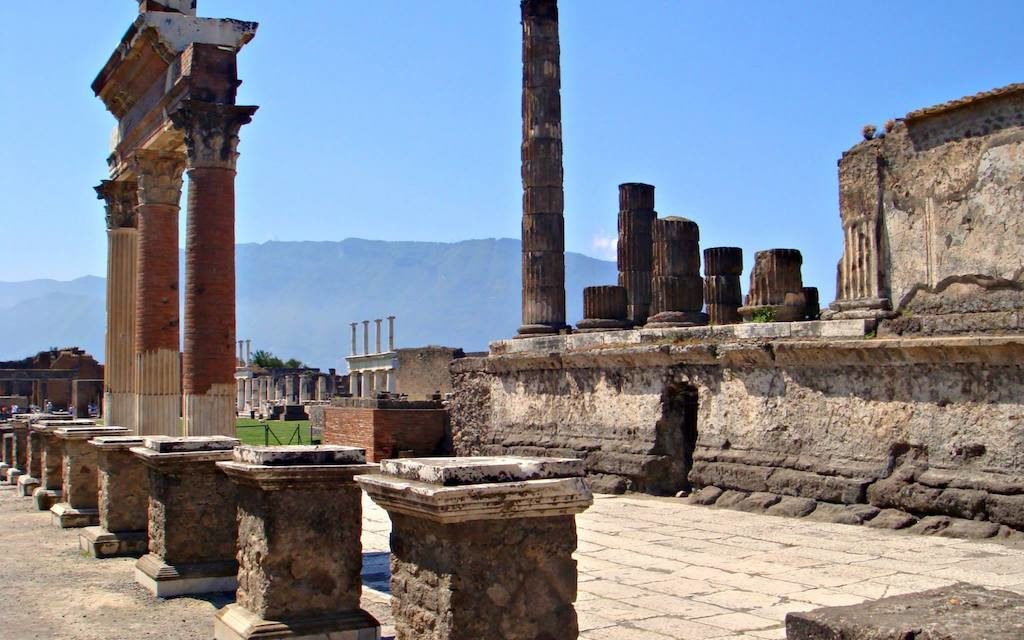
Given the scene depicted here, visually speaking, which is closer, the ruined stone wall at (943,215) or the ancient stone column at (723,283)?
the ruined stone wall at (943,215)

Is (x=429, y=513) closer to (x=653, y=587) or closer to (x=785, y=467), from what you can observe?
(x=653, y=587)

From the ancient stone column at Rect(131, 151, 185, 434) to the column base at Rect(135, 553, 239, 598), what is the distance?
7.23 metres

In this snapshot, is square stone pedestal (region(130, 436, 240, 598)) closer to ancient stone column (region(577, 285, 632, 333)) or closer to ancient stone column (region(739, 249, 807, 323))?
ancient stone column (region(739, 249, 807, 323))

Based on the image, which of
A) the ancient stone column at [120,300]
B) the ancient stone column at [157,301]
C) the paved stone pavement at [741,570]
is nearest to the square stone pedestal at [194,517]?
the paved stone pavement at [741,570]

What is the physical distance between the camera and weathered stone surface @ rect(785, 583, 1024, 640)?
237 cm

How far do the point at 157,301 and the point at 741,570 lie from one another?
9658 millimetres

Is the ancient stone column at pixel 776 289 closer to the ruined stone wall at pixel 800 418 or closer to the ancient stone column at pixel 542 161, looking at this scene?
the ruined stone wall at pixel 800 418

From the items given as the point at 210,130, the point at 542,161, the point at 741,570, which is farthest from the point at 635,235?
the point at 741,570

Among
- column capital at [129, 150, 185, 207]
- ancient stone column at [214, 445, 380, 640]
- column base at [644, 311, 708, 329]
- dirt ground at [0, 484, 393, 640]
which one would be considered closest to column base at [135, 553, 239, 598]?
dirt ground at [0, 484, 393, 640]

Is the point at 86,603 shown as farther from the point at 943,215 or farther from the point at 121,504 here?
the point at 943,215

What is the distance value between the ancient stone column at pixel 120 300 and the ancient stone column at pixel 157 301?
1016mm

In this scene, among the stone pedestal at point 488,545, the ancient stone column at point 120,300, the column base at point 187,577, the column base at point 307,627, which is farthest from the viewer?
the ancient stone column at point 120,300

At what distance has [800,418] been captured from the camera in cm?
1087

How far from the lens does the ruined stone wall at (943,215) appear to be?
30.9 ft
